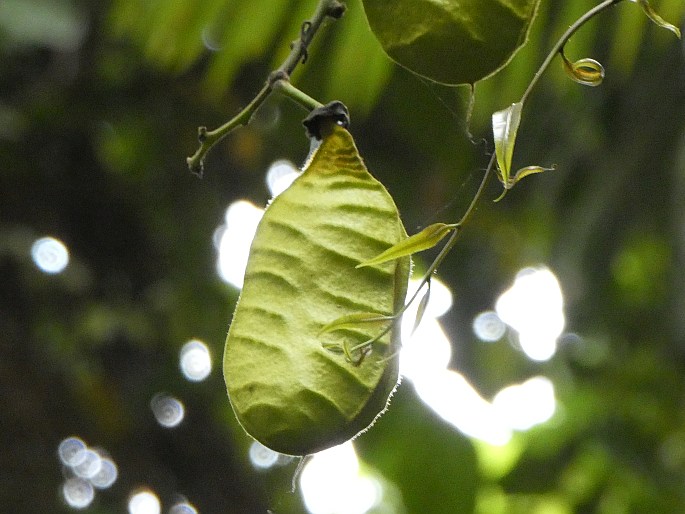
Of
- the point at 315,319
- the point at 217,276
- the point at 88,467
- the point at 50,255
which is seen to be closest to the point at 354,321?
the point at 315,319

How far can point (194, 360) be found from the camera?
2.98 meters

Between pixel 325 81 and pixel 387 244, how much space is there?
3.55 ft

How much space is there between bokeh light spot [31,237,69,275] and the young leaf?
2.19 metres

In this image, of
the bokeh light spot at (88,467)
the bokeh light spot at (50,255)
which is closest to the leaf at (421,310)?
the bokeh light spot at (50,255)

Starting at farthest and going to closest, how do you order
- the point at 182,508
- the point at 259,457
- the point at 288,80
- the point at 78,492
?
the point at 259,457, the point at 78,492, the point at 182,508, the point at 288,80

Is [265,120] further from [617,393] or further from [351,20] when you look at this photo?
[351,20]

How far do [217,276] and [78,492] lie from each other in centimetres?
65

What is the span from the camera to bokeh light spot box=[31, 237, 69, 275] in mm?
2785

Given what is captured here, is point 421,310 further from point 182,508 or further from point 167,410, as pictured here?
point 167,410

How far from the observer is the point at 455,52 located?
0.70 metres

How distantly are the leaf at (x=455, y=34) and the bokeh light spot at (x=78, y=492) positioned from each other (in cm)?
227

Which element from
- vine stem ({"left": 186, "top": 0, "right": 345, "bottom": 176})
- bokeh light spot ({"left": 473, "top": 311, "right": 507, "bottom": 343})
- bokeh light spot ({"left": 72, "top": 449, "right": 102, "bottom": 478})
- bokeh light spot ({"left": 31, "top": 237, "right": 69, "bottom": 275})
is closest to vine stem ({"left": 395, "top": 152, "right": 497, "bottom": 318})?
vine stem ({"left": 186, "top": 0, "right": 345, "bottom": 176})

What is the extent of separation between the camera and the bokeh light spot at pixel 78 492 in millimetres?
2807

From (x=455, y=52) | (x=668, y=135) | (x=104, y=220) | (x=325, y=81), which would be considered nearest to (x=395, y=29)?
(x=455, y=52)
